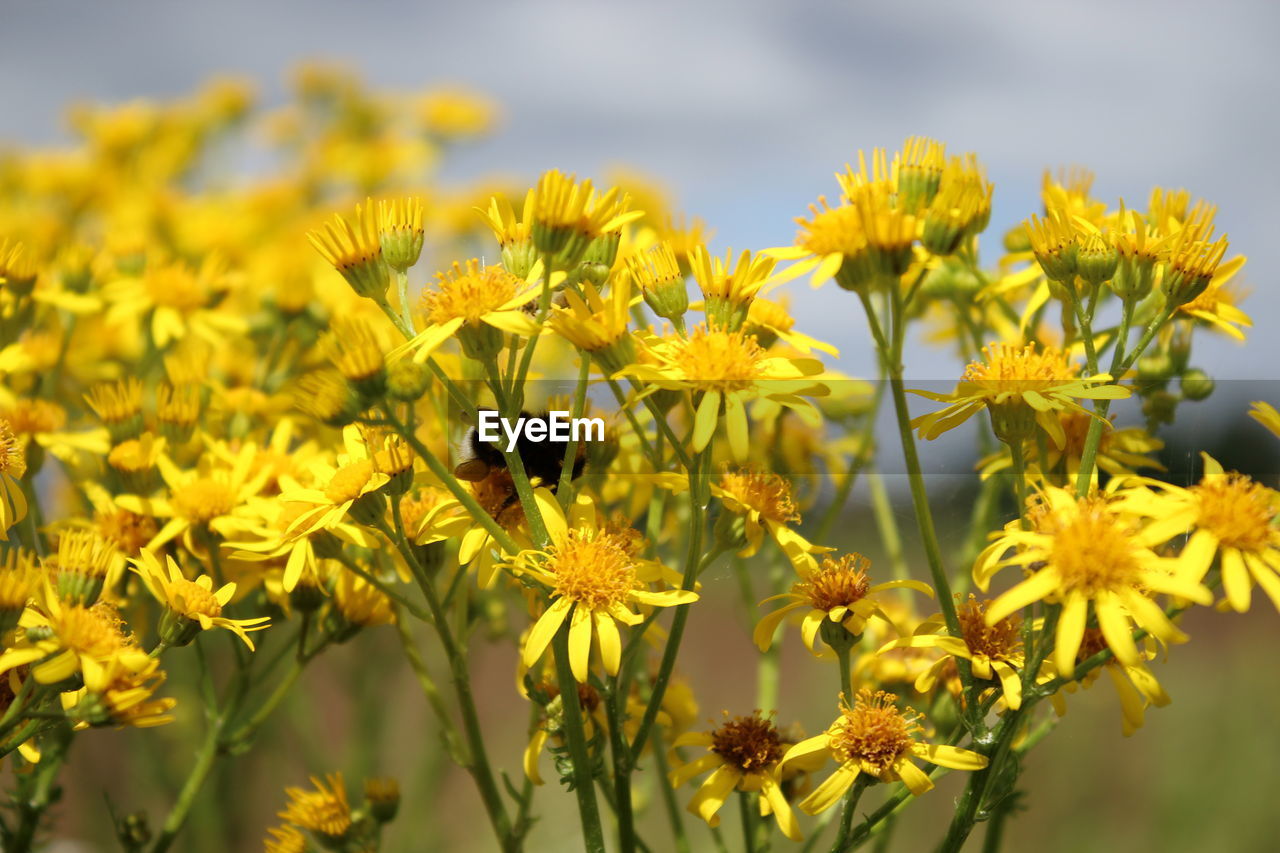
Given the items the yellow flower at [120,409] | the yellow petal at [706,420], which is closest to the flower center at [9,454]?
the yellow flower at [120,409]

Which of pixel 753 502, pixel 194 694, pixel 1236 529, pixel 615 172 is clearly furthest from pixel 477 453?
pixel 615 172

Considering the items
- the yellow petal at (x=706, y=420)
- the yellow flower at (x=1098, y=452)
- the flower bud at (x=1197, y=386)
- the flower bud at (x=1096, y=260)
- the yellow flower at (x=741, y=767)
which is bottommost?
the yellow flower at (x=741, y=767)

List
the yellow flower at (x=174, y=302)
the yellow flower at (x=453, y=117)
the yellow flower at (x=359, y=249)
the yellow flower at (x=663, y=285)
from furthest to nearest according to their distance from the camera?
1. the yellow flower at (x=453, y=117)
2. the yellow flower at (x=174, y=302)
3. the yellow flower at (x=663, y=285)
4. the yellow flower at (x=359, y=249)

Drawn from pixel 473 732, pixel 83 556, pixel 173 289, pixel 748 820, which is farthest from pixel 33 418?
pixel 748 820

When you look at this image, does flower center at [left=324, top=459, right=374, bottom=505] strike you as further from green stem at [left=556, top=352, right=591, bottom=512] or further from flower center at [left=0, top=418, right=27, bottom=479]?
flower center at [left=0, top=418, right=27, bottom=479]

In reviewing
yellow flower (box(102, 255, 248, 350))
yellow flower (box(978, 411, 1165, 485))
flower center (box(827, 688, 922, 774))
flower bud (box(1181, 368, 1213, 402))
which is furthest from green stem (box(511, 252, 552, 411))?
yellow flower (box(102, 255, 248, 350))

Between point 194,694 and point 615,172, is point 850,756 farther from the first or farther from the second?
point 615,172

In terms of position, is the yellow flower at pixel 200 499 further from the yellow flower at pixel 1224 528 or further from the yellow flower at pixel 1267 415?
the yellow flower at pixel 1267 415

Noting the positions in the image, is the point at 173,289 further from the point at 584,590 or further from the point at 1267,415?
the point at 1267,415
